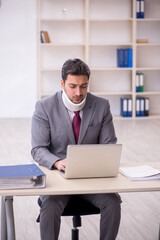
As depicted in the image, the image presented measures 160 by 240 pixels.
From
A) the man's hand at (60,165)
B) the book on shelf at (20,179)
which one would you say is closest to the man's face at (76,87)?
the man's hand at (60,165)

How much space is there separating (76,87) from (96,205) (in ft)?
2.24

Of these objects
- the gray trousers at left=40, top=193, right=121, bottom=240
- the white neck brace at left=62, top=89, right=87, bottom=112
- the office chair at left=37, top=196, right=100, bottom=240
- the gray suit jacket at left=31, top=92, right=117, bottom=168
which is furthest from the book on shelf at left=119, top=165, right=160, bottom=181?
the white neck brace at left=62, top=89, right=87, bottom=112

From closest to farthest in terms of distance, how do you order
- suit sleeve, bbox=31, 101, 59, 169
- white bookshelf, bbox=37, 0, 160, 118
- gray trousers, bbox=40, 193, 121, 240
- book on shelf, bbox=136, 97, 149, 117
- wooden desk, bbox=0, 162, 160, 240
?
1. wooden desk, bbox=0, 162, 160, 240
2. gray trousers, bbox=40, 193, 121, 240
3. suit sleeve, bbox=31, 101, 59, 169
4. white bookshelf, bbox=37, 0, 160, 118
5. book on shelf, bbox=136, 97, 149, 117

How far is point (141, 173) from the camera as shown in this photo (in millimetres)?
2381

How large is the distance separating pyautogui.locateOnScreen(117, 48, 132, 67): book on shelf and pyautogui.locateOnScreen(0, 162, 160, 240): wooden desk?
621 centimetres

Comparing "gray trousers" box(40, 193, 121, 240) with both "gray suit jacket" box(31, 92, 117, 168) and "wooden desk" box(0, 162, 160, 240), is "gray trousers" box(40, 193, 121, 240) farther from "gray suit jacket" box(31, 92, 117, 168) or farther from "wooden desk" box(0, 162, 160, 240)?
"gray suit jacket" box(31, 92, 117, 168)

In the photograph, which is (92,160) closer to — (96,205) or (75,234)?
(96,205)

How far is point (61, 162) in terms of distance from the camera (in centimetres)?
244

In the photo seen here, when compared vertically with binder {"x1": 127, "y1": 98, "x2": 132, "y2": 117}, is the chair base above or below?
below

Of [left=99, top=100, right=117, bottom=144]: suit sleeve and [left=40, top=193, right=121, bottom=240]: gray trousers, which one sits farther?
[left=99, top=100, right=117, bottom=144]: suit sleeve

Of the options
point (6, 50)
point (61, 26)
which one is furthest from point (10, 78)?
point (61, 26)

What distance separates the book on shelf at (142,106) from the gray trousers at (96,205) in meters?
6.05

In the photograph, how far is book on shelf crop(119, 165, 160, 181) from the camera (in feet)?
7.54

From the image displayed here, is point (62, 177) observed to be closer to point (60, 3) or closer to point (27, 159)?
point (27, 159)
